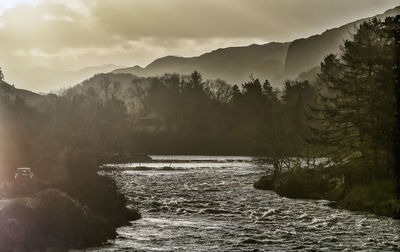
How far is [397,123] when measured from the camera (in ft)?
145

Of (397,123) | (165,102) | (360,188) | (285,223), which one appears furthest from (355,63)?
(165,102)

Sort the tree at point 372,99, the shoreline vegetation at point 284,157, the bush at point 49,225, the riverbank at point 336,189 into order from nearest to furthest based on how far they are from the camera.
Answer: the bush at point 49,225, the shoreline vegetation at point 284,157, the riverbank at point 336,189, the tree at point 372,99

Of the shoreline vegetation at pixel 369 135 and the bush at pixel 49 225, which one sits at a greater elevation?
the shoreline vegetation at pixel 369 135

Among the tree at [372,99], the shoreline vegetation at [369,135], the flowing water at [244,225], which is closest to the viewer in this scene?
the flowing water at [244,225]

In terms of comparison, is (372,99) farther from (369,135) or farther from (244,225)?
(244,225)

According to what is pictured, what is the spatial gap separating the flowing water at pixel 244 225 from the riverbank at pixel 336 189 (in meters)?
1.51

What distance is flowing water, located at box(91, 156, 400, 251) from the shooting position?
28.4 meters

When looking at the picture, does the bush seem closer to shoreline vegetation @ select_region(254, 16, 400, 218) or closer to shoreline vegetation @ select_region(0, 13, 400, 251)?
shoreline vegetation @ select_region(0, 13, 400, 251)

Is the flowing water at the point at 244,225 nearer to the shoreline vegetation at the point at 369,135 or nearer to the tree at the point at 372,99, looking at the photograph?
the shoreline vegetation at the point at 369,135

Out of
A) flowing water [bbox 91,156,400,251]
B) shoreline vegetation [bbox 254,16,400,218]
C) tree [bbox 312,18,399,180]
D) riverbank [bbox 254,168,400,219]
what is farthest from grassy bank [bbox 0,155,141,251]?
tree [bbox 312,18,399,180]

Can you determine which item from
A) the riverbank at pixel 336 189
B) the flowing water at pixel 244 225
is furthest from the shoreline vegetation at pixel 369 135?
the flowing water at pixel 244 225

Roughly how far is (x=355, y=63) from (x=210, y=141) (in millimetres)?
102780

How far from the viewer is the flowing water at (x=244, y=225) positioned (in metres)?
28.4

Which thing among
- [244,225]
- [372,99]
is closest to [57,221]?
[244,225]
